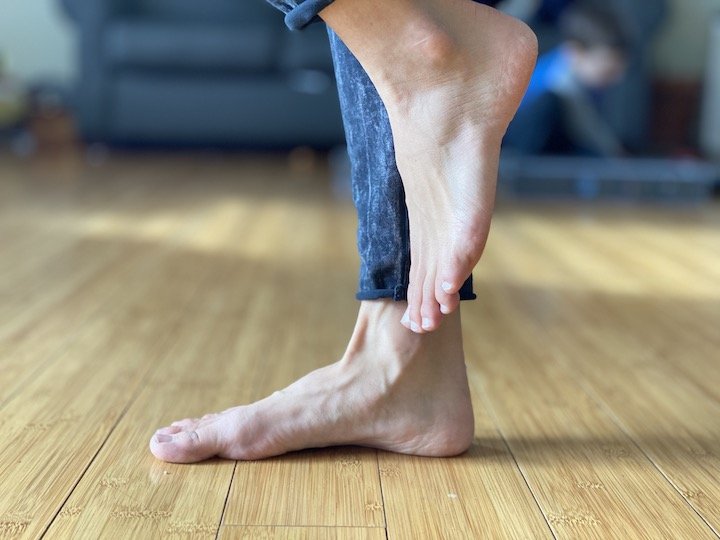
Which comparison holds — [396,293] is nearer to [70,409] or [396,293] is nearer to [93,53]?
[70,409]

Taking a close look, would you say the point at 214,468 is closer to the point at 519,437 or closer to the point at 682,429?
the point at 519,437

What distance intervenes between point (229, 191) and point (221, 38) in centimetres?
101

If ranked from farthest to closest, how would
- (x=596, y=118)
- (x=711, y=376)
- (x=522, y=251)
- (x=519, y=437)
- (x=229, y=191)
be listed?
(x=596, y=118) → (x=229, y=191) → (x=522, y=251) → (x=711, y=376) → (x=519, y=437)

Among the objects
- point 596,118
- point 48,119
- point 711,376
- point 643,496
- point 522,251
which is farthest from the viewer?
point 48,119

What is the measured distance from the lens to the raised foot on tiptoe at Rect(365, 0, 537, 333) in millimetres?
763

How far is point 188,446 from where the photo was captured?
0.83 meters

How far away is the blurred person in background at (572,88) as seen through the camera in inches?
127

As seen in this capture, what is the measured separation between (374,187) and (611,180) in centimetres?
233

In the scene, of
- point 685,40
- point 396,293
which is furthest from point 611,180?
point 396,293

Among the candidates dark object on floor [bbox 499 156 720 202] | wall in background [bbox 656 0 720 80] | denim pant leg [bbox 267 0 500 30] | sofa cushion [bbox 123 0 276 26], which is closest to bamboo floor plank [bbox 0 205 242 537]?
denim pant leg [bbox 267 0 500 30]

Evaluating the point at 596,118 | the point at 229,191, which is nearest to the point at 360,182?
the point at 229,191

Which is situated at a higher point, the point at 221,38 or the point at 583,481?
the point at 583,481

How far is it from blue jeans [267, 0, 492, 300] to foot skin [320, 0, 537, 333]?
3 cm

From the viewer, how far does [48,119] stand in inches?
162
